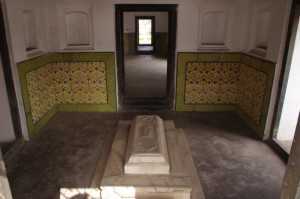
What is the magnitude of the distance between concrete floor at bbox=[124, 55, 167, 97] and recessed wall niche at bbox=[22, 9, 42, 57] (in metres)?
2.40

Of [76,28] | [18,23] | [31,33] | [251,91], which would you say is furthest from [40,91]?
[251,91]

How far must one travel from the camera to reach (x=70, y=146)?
12.7ft

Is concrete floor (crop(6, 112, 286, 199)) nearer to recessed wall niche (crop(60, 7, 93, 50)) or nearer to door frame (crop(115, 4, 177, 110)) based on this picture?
door frame (crop(115, 4, 177, 110))

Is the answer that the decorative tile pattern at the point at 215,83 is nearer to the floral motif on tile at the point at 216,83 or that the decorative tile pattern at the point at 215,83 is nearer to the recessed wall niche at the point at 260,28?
the floral motif on tile at the point at 216,83

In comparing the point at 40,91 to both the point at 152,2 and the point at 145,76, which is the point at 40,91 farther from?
the point at 145,76

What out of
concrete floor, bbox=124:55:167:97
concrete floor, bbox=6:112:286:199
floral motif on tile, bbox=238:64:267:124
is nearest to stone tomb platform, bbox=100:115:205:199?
concrete floor, bbox=6:112:286:199

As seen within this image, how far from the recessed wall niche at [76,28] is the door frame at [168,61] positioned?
0.57 metres

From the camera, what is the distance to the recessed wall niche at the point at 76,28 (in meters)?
4.91

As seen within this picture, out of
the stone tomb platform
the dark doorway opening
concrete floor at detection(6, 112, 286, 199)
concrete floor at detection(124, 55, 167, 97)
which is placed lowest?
concrete floor at detection(6, 112, 286, 199)

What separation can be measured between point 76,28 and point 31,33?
891 mm

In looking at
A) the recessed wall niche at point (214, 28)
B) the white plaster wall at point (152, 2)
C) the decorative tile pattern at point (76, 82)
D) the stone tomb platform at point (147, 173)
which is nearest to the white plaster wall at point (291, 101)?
the white plaster wall at point (152, 2)

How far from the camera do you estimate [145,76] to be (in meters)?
8.31

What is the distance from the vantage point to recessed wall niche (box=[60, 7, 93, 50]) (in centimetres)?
491

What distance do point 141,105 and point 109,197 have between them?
328 centimetres
